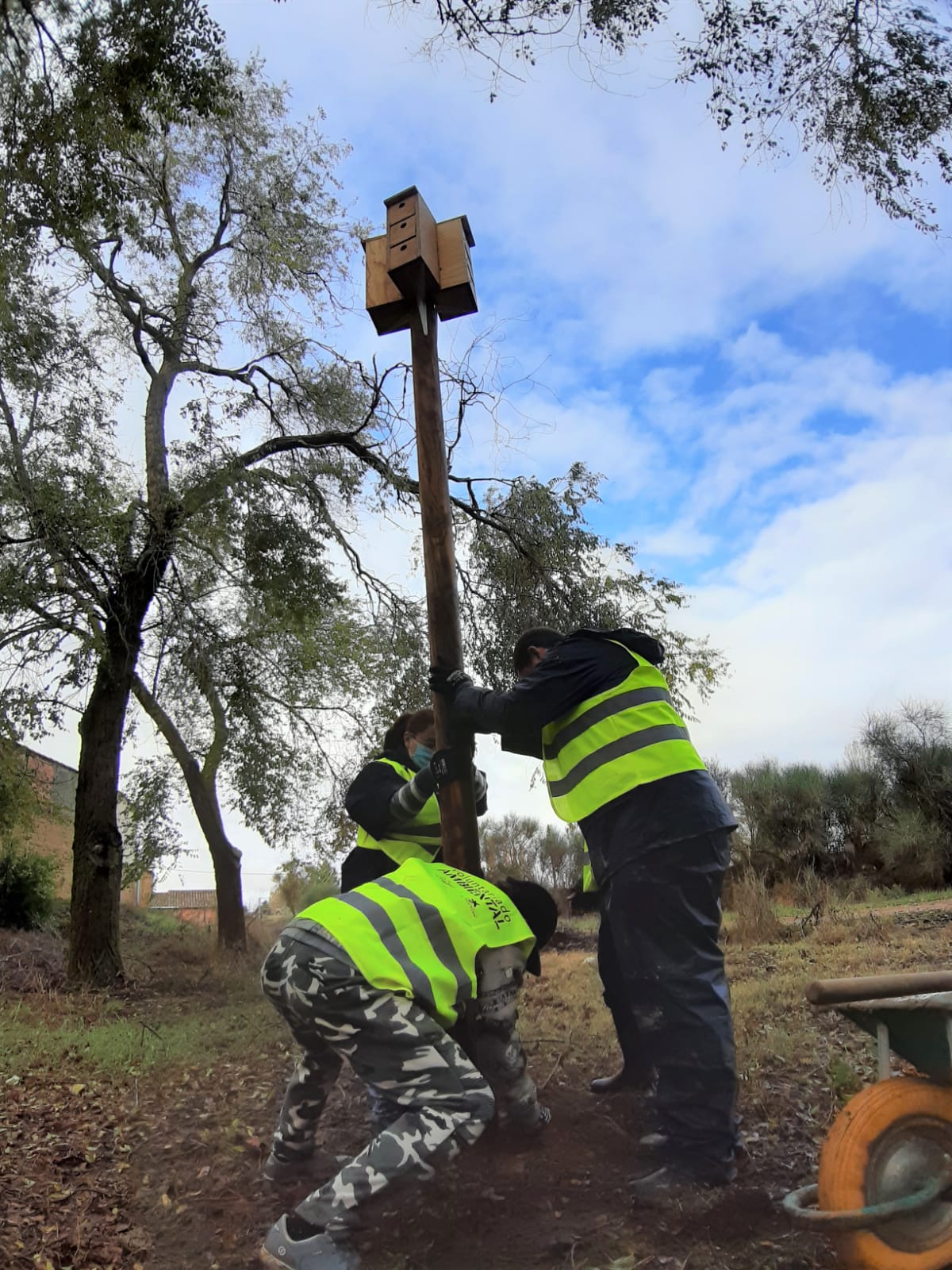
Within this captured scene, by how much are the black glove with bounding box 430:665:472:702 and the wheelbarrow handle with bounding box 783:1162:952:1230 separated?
1941 mm

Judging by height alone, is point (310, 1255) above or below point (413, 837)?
below

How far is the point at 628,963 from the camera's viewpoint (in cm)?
304

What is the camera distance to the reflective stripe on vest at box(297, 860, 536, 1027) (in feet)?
8.09

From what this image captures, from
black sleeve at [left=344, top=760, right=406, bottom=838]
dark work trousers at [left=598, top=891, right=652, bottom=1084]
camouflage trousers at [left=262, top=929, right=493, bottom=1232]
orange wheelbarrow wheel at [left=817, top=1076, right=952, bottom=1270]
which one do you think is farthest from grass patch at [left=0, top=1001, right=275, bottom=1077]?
orange wheelbarrow wheel at [left=817, top=1076, right=952, bottom=1270]

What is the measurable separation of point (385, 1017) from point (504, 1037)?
0.71m

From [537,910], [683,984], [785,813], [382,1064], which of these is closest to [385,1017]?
[382,1064]

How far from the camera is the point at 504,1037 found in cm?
299

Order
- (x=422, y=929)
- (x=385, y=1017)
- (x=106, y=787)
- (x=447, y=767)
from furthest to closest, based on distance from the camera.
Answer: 1. (x=106, y=787)
2. (x=447, y=767)
3. (x=422, y=929)
4. (x=385, y=1017)

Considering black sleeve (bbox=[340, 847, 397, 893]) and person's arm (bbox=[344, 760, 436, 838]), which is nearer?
person's arm (bbox=[344, 760, 436, 838])

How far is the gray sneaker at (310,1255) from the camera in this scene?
2.25m

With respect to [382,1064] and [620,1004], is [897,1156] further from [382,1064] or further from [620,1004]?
[620,1004]

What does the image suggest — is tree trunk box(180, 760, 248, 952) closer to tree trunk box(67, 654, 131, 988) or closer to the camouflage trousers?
tree trunk box(67, 654, 131, 988)

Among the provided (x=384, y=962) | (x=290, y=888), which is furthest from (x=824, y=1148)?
(x=290, y=888)

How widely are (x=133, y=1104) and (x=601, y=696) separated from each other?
2900mm
